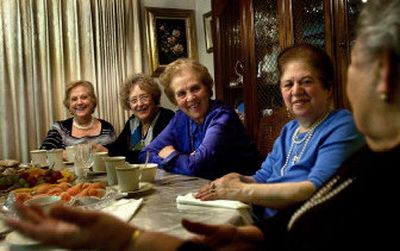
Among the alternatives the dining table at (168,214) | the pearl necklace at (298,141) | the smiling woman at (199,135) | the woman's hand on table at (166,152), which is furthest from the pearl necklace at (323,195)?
the woman's hand on table at (166,152)

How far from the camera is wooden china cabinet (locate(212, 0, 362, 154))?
7.30 ft

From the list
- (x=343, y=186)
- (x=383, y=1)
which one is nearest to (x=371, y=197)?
(x=343, y=186)

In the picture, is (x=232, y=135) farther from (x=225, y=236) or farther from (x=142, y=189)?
(x=225, y=236)

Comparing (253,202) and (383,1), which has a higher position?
(383,1)

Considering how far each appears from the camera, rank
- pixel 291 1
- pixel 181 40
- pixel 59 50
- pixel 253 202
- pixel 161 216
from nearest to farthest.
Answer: pixel 161 216
pixel 253 202
pixel 291 1
pixel 59 50
pixel 181 40

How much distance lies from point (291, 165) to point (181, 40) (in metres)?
2.87

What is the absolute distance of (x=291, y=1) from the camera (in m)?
2.59

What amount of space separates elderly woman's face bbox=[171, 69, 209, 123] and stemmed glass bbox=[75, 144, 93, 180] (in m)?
0.58

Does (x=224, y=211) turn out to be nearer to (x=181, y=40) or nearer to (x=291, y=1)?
(x=291, y=1)

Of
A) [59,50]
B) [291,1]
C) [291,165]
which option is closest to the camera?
[291,165]

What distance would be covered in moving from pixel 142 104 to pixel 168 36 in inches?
50.4

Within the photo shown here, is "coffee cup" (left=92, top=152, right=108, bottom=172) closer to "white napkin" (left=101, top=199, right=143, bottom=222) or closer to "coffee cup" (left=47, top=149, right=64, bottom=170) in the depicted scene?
"coffee cup" (left=47, top=149, right=64, bottom=170)

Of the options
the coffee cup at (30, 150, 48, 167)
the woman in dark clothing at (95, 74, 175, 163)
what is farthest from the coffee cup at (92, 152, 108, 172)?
the woman in dark clothing at (95, 74, 175, 163)

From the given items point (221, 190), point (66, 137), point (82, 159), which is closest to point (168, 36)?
point (66, 137)
